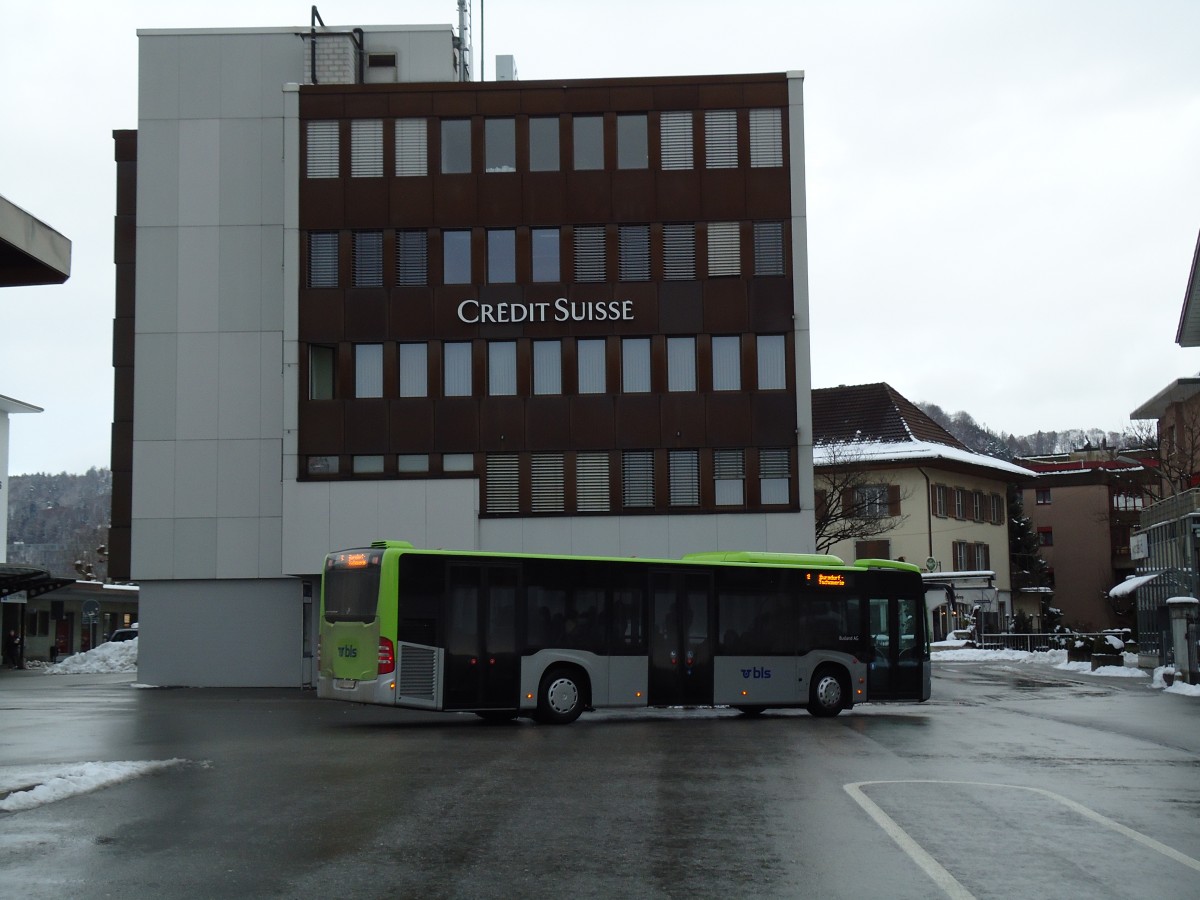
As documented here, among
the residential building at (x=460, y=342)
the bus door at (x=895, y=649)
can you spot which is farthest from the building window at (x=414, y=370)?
the bus door at (x=895, y=649)

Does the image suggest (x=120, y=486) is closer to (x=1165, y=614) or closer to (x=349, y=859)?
(x=1165, y=614)

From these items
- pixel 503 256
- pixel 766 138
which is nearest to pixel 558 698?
pixel 503 256

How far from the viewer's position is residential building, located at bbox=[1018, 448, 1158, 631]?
10025cm

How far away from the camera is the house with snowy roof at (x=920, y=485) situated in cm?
7625

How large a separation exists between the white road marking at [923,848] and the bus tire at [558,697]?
415 inches

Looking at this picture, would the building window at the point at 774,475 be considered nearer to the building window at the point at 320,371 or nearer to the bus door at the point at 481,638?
the building window at the point at 320,371

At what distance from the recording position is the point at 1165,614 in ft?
132

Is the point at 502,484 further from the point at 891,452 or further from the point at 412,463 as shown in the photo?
the point at 891,452

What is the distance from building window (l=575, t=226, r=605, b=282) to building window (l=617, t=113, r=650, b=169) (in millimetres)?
2180

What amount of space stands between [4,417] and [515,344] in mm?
53942

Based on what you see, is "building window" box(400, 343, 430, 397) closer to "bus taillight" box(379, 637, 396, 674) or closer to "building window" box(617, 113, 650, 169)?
"building window" box(617, 113, 650, 169)

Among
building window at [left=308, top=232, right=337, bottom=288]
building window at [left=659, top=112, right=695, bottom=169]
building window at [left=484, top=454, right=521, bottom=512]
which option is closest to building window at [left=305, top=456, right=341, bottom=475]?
building window at [left=484, top=454, right=521, bottom=512]

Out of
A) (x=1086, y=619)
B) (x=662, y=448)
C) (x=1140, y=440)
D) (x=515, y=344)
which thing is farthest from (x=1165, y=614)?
(x=1086, y=619)

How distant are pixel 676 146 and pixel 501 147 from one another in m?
5.17
